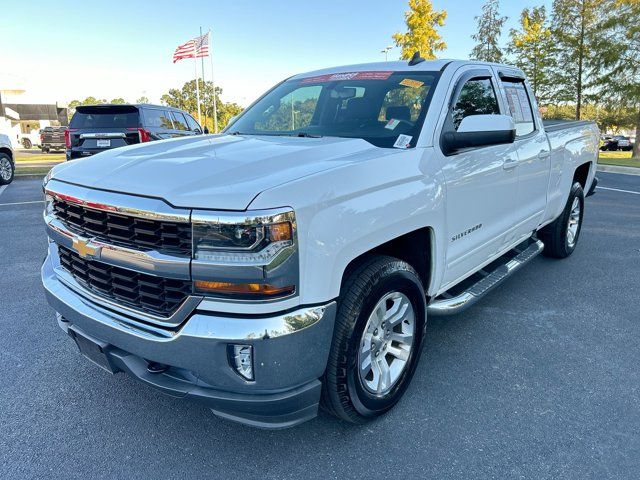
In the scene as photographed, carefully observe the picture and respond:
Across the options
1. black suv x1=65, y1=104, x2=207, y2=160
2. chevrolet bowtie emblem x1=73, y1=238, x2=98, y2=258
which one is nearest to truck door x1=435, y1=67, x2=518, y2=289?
chevrolet bowtie emblem x1=73, y1=238, x2=98, y2=258

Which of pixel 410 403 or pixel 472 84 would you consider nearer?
pixel 410 403

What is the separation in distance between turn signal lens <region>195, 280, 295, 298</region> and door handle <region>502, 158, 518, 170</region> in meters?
2.24

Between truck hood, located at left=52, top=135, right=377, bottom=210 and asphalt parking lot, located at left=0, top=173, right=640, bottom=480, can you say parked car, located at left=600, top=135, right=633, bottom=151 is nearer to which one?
asphalt parking lot, located at left=0, top=173, right=640, bottom=480

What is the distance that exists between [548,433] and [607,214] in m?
6.84

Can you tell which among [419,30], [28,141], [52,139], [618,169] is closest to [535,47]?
[419,30]

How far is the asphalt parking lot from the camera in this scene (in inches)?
88.3

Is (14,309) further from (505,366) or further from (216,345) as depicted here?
(505,366)

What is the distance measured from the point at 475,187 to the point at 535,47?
25246mm

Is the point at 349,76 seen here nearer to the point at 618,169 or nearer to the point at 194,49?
the point at 618,169

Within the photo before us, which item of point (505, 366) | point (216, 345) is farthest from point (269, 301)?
point (505, 366)

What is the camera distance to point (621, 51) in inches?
870

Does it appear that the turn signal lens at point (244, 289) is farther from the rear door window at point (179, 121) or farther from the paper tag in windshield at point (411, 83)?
the rear door window at point (179, 121)

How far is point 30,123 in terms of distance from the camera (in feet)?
161

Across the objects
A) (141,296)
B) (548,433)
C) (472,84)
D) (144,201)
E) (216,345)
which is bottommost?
(548,433)
